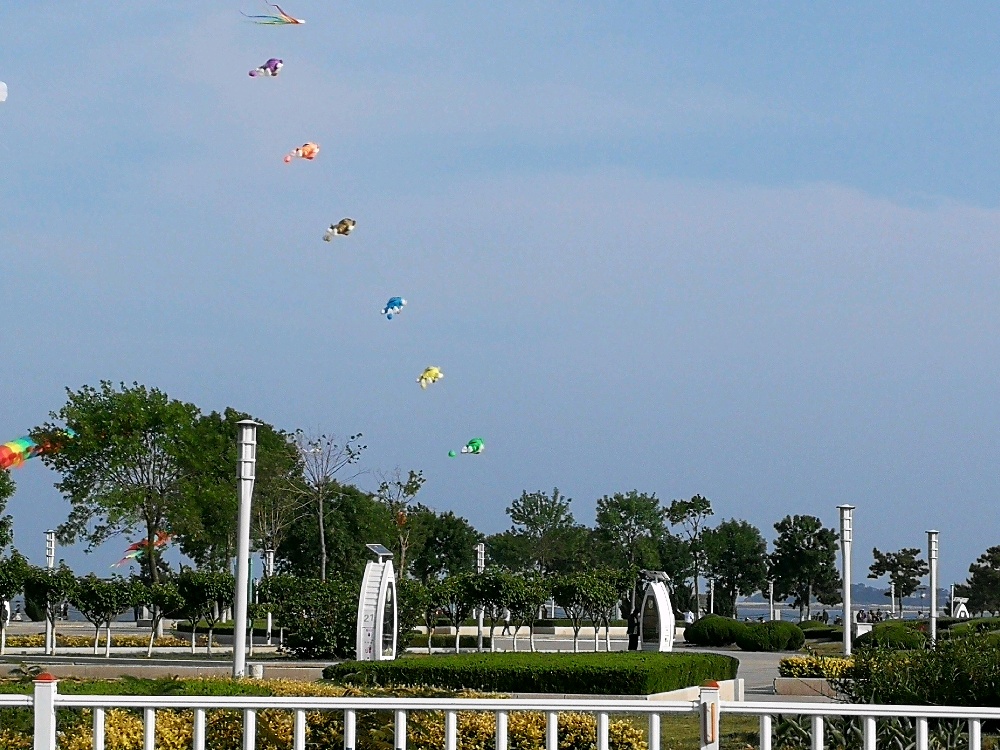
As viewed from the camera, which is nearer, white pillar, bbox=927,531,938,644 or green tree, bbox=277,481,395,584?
white pillar, bbox=927,531,938,644

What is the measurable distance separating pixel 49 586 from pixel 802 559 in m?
43.3

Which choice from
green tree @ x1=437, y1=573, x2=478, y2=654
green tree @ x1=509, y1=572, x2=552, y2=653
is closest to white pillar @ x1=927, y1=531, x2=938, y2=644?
Answer: green tree @ x1=509, y1=572, x2=552, y2=653

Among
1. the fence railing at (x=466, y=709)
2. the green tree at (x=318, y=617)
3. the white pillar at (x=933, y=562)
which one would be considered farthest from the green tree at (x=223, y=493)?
the fence railing at (x=466, y=709)

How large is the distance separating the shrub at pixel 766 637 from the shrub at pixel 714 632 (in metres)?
0.27

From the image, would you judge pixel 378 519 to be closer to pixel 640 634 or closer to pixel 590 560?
pixel 590 560

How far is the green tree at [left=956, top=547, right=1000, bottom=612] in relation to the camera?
7031 centimetres

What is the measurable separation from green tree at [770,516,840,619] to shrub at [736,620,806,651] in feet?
92.3

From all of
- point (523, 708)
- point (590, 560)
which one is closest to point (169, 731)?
point (523, 708)

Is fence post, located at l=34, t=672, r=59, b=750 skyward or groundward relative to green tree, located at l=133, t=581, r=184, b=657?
skyward

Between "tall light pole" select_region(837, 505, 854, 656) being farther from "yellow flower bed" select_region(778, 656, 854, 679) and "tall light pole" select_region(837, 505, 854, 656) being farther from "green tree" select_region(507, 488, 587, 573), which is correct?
"green tree" select_region(507, 488, 587, 573)

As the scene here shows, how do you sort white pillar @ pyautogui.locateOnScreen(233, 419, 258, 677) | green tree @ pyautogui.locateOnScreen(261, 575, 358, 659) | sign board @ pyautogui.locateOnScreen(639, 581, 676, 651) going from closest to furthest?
white pillar @ pyautogui.locateOnScreen(233, 419, 258, 677) → green tree @ pyautogui.locateOnScreen(261, 575, 358, 659) → sign board @ pyautogui.locateOnScreen(639, 581, 676, 651)

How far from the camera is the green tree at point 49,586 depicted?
1117 inches

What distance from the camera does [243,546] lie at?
17828 millimetres

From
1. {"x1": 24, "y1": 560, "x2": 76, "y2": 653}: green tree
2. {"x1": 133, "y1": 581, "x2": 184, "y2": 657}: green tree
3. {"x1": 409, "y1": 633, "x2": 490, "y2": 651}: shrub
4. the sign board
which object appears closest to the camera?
the sign board
